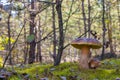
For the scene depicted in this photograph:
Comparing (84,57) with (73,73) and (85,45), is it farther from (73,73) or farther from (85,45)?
(73,73)

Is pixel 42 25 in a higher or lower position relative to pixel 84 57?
higher

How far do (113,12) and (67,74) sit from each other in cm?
1537

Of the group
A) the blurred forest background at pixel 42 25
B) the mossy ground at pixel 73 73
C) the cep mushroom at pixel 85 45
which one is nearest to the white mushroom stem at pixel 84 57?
the cep mushroom at pixel 85 45

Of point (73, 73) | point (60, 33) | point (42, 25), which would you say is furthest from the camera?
point (42, 25)

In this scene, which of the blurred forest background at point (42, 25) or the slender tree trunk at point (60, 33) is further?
the slender tree trunk at point (60, 33)

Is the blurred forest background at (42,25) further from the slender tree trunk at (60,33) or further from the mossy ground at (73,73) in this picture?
the mossy ground at (73,73)

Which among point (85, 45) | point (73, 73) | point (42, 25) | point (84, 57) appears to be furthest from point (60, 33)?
point (42, 25)

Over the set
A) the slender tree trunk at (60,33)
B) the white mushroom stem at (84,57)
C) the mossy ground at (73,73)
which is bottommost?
the mossy ground at (73,73)

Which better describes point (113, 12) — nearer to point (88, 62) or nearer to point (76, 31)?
point (76, 31)

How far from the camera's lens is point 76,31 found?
962 inches

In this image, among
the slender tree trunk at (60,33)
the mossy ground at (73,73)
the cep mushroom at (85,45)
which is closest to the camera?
the mossy ground at (73,73)

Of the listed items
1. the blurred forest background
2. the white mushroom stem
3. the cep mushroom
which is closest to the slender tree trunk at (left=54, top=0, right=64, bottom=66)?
the blurred forest background

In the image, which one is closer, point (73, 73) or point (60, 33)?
point (73, 73)

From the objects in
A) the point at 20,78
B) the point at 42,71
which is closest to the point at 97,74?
the point at 42,71
